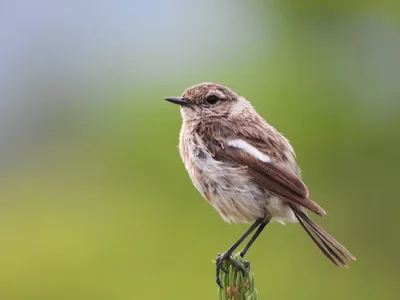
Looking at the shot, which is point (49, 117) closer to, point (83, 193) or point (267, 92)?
point (83, 193)

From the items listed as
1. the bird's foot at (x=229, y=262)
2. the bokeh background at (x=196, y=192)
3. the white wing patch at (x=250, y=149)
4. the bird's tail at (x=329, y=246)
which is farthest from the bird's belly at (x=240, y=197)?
the bokeh background at (x=196, y=192)

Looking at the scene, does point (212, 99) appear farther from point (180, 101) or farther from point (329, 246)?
point (329, 246)

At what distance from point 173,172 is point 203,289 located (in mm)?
1365

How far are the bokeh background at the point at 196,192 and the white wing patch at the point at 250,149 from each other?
265 cm

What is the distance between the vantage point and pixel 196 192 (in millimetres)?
9156

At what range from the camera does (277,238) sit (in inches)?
347


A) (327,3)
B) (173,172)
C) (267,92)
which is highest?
(327,3)

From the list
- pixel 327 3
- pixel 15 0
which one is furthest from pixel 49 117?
pixel 15 0

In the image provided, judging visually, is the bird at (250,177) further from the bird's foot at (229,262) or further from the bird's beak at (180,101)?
the bird's beak at (180,101)

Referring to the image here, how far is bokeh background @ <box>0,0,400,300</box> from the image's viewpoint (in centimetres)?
894

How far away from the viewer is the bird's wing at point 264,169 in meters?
5.72

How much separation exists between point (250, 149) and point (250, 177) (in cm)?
20

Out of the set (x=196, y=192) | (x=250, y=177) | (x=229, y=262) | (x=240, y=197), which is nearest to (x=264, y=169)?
(x=250, y=177)

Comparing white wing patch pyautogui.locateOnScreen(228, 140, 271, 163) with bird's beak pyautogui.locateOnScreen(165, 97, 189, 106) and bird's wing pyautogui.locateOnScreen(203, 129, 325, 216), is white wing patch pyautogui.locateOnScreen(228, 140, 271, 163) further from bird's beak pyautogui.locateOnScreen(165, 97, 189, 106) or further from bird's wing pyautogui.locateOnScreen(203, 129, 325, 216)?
bird's beak pyautogui.locateOnScreen(165, 97, 189, 106)
